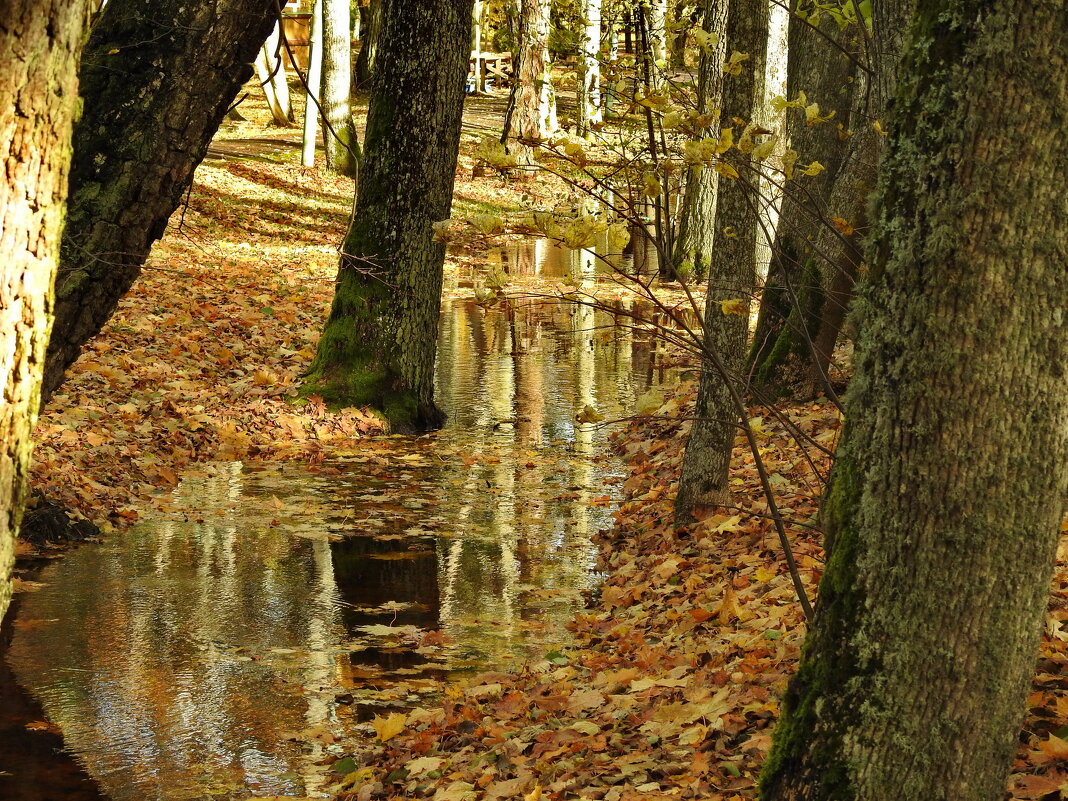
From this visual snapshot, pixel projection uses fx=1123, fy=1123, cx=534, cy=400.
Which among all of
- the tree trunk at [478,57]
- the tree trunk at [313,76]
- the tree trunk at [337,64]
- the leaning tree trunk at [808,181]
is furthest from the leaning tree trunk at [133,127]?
the tree trunk at [478,57]

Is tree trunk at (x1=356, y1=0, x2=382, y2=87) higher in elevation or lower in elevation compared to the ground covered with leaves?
higher

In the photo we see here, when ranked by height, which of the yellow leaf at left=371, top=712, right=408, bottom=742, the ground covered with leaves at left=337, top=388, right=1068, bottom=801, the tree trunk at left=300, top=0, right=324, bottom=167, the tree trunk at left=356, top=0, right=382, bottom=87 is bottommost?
the yellow leaf at left=371, top=712, right=408, bottom=742

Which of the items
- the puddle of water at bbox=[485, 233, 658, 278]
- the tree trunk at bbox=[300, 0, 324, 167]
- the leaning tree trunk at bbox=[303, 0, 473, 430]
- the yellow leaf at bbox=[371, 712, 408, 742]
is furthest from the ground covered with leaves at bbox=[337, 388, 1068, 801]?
the tree trunk at bbox=[300, 0, 324, 167]

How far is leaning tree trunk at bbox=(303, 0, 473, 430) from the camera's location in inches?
364

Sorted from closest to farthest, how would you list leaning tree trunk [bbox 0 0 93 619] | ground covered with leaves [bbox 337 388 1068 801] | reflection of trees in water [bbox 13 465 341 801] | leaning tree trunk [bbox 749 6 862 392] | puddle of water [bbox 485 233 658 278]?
leaning tree trunk [bbox 0 0 93 619], ground covered with leaves [bbox 337 388 1068 801], reflection of trees in water [bbox 13 465 341 801], leaning tree trunk [bbox 749 6 862 392], puddle of water [bbox 485 233 658 278]

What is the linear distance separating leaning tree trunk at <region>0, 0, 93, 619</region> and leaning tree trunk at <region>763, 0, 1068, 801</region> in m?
1.82

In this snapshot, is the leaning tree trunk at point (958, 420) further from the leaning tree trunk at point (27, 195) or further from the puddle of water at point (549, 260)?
the puddle of water at point (549, 260)

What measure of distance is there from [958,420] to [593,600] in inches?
157

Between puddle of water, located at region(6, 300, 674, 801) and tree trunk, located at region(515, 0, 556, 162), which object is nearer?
puddle of water, located at region(6, 300, 674, 801)

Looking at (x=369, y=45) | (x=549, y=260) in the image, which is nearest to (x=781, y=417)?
(x=549, y=260)

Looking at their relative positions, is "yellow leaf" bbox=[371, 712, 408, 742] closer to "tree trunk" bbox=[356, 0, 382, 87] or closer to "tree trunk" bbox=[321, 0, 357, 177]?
"tree trunk" bbox=[321, 0, 357, 177]

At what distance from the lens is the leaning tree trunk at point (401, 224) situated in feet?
30.3

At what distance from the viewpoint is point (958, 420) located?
2426 millimetres

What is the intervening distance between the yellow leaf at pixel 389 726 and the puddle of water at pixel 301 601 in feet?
0.78
